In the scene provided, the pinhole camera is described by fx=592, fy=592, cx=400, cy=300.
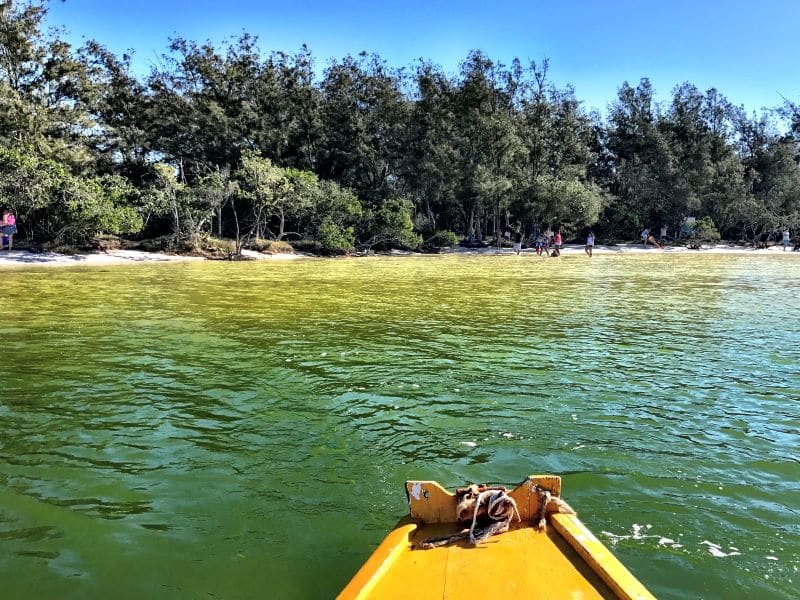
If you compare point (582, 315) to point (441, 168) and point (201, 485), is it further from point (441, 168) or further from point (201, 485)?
point (441, 168)

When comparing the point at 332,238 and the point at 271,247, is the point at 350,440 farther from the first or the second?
the point at 332,238

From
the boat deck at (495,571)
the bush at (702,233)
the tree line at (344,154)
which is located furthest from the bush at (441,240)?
the boat deck at (495,571)

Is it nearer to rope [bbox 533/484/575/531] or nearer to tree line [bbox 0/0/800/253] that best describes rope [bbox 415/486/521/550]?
rope [bbox 533/484/575/531]

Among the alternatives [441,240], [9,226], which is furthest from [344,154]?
[9,226]

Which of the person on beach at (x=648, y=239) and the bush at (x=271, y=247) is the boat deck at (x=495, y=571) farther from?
the person on beach at (x=648, y=239)

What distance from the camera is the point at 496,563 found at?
3.36m

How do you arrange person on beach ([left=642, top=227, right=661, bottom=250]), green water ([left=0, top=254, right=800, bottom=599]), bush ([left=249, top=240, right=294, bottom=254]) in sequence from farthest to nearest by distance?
person on beach ([left=642, top=227, right=661, bottom=250]) → bush ([left=249, top=240, right=294, bottom=254]) → green water ([left=0, top=254, right=800, bottom=599])

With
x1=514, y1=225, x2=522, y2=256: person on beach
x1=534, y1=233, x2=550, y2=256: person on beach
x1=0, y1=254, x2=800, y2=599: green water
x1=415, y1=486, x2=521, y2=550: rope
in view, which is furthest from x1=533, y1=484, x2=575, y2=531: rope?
x1=514, y1=225, x2=522, y2=256: person on beach

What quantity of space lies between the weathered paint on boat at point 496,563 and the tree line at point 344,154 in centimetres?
3161

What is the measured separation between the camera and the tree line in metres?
35.0

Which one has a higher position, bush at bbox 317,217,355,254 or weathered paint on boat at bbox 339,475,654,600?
bush at bbox 317,217,355,254

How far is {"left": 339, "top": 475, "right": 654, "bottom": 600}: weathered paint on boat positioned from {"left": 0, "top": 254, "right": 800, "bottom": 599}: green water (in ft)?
2.17

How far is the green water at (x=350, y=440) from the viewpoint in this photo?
159 inches

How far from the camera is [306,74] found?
50062mm
